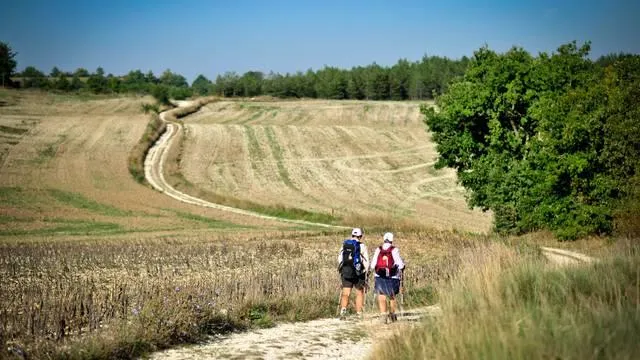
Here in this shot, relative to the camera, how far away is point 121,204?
156 ft

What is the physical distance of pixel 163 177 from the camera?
61.6m

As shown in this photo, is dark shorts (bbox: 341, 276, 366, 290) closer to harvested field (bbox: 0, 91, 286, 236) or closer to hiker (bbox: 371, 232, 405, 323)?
hiker (bbox: 371, 232, 405, 323)

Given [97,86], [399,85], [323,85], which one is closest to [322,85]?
[323,85]

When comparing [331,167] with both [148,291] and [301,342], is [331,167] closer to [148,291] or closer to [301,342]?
[148,291]

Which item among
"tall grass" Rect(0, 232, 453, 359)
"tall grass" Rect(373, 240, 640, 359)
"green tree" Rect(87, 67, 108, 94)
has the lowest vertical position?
"tall grass" Rect(0, 232, 453, 359)

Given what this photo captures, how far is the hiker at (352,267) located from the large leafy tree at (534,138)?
665 inches

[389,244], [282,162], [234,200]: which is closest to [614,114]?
[389,244]

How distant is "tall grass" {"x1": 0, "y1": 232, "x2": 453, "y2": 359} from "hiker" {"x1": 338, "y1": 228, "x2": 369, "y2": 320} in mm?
885

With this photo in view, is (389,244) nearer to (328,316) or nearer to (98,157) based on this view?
(328,316)

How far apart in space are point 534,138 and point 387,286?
23273 mm

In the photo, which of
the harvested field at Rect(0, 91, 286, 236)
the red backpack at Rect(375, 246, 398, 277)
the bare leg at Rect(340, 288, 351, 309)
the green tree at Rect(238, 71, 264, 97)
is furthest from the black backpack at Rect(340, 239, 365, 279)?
the green tree at Rect(238, 71, 264, 97)

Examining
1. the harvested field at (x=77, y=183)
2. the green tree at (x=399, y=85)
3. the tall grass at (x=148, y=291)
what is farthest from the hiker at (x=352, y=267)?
the green tree at (x=399, y=85)

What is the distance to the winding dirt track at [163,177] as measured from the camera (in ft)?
162

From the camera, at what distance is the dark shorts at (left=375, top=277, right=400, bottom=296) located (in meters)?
14.8
